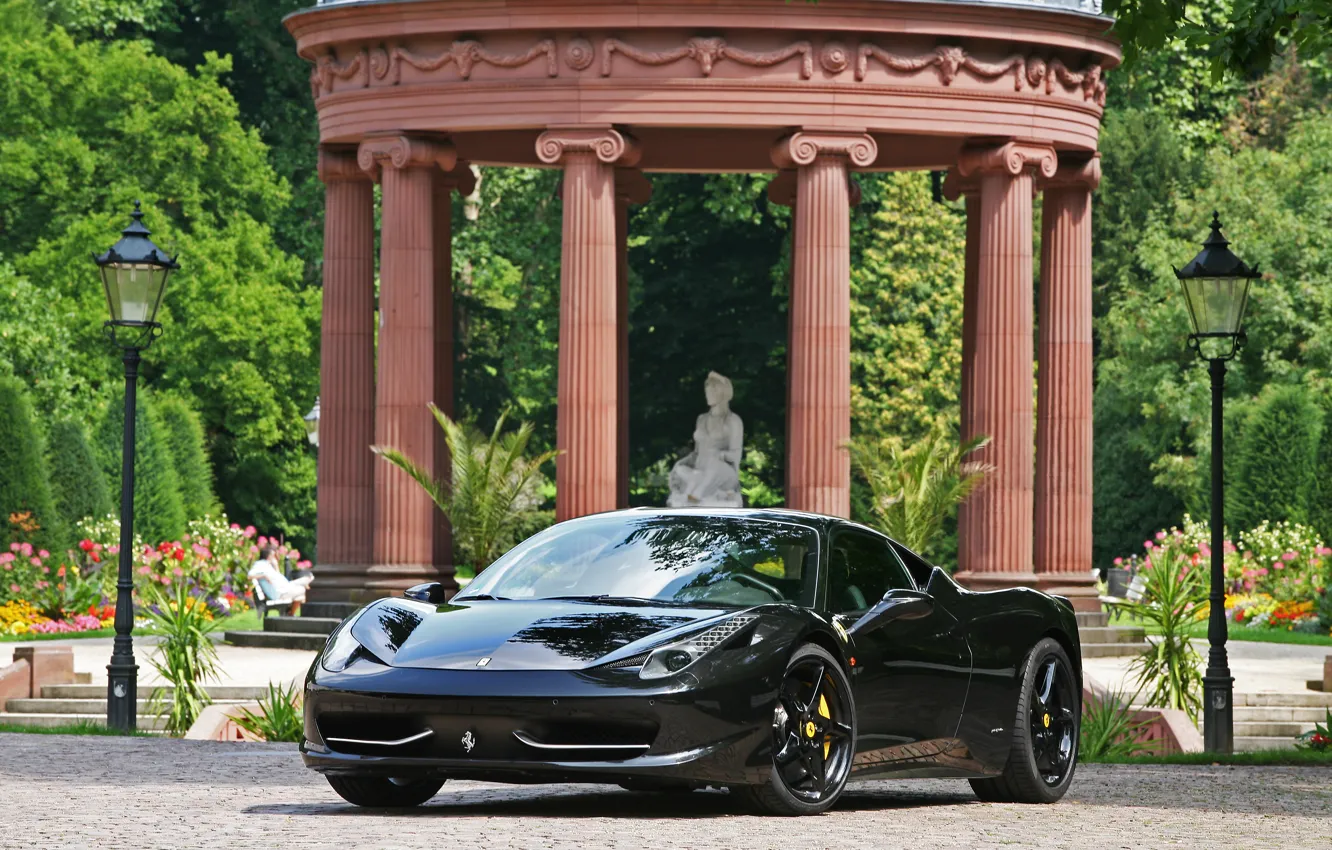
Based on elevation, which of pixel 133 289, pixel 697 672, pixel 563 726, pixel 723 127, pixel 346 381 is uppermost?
pixel 723 127

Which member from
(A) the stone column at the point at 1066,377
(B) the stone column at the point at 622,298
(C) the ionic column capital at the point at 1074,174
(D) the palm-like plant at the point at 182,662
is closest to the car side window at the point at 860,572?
(D) the palm-like plant at the point at 182,662

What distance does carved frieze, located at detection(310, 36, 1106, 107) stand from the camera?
27.0 meters

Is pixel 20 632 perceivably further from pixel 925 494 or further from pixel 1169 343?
pixel 1169 343

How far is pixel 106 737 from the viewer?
18.1m

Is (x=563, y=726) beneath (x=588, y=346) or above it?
beneath

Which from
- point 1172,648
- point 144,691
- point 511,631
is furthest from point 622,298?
point 511,631

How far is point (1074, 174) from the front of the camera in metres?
29.4

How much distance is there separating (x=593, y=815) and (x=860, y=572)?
77.8 inches

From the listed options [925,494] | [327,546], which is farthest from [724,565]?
[327,546]

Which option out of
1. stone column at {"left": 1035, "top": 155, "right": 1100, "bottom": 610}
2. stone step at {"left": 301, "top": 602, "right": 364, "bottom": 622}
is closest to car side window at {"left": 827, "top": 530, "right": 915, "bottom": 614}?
stone step at {"left": 301, "top": 602, "right": 364, "bottom": 622}

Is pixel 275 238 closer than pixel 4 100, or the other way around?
pixel 4 100

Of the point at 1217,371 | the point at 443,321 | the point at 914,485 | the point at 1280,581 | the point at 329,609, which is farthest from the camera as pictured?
the point at 1280,581

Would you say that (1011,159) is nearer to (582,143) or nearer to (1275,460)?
(582,143)

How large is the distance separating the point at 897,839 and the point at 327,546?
20.5 meters
